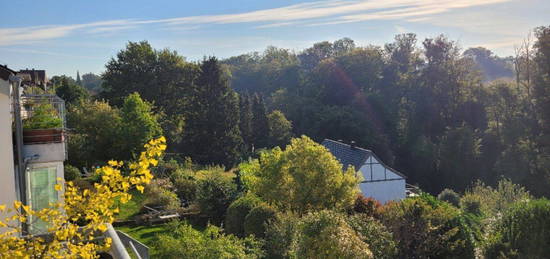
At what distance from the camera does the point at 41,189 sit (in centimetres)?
895

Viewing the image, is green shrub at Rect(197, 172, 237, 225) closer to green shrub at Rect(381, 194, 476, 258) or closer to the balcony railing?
green shrub at Rect(381, 194, 476, 258)

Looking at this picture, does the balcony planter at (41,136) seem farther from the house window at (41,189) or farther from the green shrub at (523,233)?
the green shrub at (523,233)

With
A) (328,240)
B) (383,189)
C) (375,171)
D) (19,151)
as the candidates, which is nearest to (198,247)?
(328,240)

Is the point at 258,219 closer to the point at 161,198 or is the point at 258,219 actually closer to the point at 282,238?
the point at 282,238

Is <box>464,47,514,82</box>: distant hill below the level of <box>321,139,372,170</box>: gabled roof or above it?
above

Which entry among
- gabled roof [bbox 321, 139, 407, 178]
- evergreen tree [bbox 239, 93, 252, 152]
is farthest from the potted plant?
evergreen tree [bbox 239, 93, 252, 152]

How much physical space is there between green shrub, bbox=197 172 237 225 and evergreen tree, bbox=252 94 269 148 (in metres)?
28.6

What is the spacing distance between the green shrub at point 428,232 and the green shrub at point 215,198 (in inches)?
314

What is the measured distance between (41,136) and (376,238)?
25.5 feet

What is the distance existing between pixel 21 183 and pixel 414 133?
4060 cm

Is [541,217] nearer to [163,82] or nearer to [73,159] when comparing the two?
[73,159]

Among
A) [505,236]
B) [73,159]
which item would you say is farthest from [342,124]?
[505,236]

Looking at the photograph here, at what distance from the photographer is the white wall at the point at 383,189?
89.2 feet

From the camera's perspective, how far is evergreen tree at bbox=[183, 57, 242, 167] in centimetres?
4112
